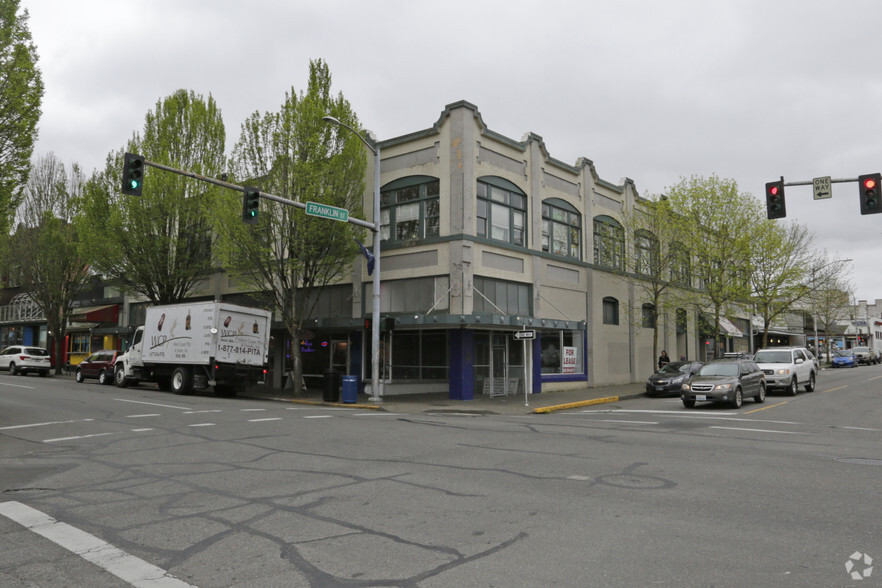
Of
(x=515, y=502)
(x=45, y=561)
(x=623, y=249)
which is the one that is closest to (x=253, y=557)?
(x=45, y=561)

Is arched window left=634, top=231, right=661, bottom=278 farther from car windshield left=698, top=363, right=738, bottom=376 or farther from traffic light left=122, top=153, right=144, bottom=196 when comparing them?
traffic light left=122, top=153, right=144, bottom=196

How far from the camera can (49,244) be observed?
34219 mm

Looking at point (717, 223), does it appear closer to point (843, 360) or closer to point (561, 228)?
point (561, 228)

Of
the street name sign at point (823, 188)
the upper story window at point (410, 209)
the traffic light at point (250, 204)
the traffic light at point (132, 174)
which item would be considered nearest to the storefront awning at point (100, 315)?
the upper story window at point (410, 209)

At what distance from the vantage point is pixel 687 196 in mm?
31953

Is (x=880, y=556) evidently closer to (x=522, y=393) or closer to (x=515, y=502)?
(x=515, y=502)

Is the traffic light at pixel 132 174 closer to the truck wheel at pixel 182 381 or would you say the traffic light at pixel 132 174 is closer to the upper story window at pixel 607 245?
the truck wheel at pixel 182 381

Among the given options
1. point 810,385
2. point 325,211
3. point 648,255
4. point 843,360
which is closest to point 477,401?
point 325,211

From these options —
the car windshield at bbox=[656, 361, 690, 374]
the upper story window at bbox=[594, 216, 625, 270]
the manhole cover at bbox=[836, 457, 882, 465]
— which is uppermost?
the upper story window at bbox=[594, 216, 625, 270]

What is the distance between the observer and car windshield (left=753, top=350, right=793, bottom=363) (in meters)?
24.5

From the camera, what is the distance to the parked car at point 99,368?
97.2 feet

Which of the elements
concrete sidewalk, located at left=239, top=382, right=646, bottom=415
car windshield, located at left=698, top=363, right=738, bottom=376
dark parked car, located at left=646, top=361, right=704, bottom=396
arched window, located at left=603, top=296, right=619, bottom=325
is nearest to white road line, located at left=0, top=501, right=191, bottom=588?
concrete sidewalk, located at left=239, top=382, right=646, bottom=415

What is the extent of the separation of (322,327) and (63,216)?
2045cm

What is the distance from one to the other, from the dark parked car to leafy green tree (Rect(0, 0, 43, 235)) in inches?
895
